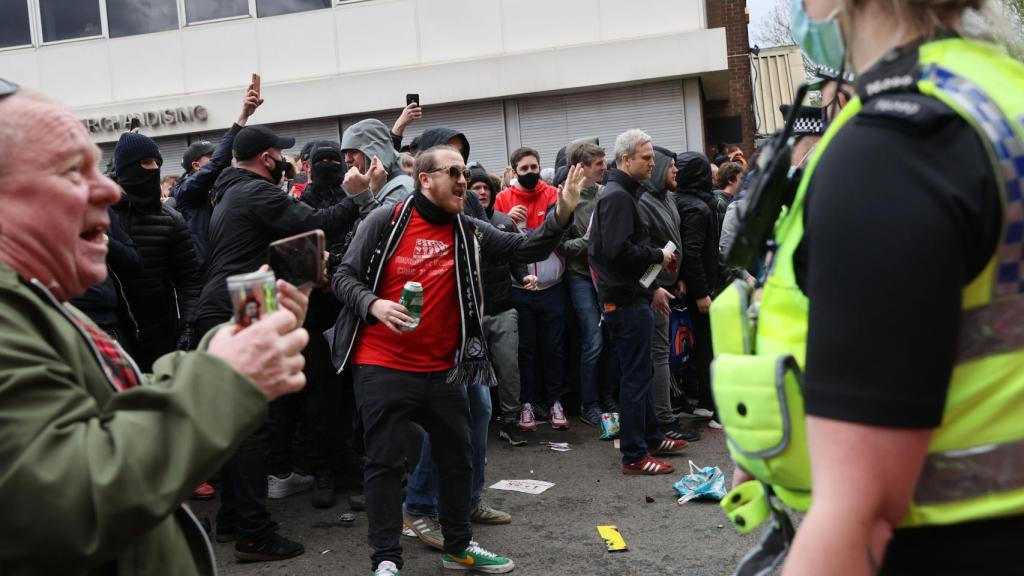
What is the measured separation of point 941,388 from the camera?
1211mm

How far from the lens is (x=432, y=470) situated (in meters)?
5.63

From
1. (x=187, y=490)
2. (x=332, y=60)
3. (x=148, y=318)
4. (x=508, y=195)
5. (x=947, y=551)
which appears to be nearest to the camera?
(x=947, y=551)

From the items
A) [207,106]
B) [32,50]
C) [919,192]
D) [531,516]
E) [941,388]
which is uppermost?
[32,50]

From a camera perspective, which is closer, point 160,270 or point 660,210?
point 160,270

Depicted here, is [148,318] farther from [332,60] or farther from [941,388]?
[332,60]

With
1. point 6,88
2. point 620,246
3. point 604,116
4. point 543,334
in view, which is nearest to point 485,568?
point 620,246

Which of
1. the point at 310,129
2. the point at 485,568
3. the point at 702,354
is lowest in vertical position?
the point at 485,568

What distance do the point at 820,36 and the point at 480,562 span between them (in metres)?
4.02

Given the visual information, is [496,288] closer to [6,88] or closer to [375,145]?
[375,145]

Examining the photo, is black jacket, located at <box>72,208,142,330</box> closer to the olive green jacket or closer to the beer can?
the beer can

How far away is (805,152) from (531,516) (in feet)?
9.17

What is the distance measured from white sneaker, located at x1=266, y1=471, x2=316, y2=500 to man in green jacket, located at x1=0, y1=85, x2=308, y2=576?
194 inches

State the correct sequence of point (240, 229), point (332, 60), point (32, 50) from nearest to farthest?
point (240, 229) → point (332, 60) → point (32, 50)

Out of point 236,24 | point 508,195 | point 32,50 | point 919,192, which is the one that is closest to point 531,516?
point 508,195
